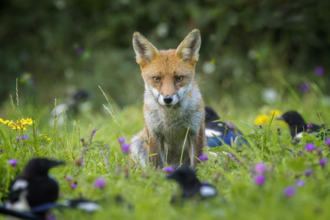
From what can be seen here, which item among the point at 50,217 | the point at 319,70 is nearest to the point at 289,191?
the point at 50,217

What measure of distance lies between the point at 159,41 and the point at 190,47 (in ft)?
14.2

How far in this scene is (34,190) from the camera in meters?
2.33

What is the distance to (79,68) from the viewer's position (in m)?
9.27

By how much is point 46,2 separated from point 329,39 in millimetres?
6177

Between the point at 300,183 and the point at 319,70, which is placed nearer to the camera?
the point at 300,183

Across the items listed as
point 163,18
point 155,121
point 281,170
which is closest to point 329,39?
point 163,18

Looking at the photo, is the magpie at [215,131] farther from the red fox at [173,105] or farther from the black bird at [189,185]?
the black bird at [189,185]

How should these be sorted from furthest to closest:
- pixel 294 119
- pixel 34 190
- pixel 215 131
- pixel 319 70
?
pixel 319 70 → pixel 215 131 → pixel 294 119 → pixel 34 190

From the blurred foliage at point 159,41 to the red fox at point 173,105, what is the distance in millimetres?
3373

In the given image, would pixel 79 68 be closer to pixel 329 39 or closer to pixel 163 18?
Answer: pixel 163 18

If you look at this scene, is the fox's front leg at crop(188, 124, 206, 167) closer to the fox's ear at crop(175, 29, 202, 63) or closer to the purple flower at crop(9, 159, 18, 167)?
the fox's ear at crop(175, 29, 202, 63)

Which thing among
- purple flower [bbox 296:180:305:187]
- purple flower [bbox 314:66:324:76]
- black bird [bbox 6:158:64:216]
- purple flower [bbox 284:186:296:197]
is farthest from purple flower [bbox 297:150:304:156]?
purple flower [bbox 314:66:324:76]

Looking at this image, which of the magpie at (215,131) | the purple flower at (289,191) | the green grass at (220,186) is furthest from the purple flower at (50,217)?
the magpie at (215,131)

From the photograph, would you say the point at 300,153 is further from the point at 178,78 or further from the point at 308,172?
the point at 178,78
